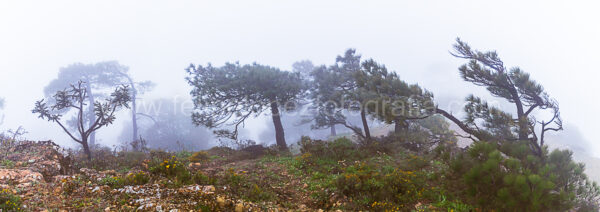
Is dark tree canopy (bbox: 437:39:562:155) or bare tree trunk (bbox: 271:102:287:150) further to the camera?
bare tree trunk (bbox: 271:102:287:150)

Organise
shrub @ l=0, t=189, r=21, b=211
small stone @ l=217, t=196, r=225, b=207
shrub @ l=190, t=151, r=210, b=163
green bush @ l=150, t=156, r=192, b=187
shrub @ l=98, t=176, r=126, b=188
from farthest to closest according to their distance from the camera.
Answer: shrub @ l=190, t=151, r=210, b=163 → green bush @ l=150, t=156, r=192, b=187 → shrub @ l=98, t=176, r=126, b=188 → small stone @ l=217, t=196, r=225, b=207 → shrub @ l=0, t=189, r=21, b=211

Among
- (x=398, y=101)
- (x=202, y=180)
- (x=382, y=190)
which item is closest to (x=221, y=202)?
(x=202, y=180)

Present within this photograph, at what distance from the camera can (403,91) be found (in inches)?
420

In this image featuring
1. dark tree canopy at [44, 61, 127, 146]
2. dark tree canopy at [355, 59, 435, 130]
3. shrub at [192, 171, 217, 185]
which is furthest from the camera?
dark tree canopy at [44, 61, 127, 146]

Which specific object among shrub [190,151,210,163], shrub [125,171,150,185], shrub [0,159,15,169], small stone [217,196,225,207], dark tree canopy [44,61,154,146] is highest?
dark tree canopy [44,61,154,146]

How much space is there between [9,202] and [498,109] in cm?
1185

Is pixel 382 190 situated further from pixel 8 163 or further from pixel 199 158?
pixel 8 163

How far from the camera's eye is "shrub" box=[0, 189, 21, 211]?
548cm

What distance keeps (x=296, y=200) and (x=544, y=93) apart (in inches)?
323

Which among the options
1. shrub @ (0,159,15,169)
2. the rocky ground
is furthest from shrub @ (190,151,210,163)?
shrub @ (0,159,15,169)

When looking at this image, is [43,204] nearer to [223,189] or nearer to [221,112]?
[223,189]

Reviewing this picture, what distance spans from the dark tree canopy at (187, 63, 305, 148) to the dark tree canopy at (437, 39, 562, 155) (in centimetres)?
946

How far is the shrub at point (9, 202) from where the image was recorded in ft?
18.0

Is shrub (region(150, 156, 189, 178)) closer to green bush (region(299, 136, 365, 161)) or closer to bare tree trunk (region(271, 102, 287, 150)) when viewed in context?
green bush (region(299, 136, 365, 161))
